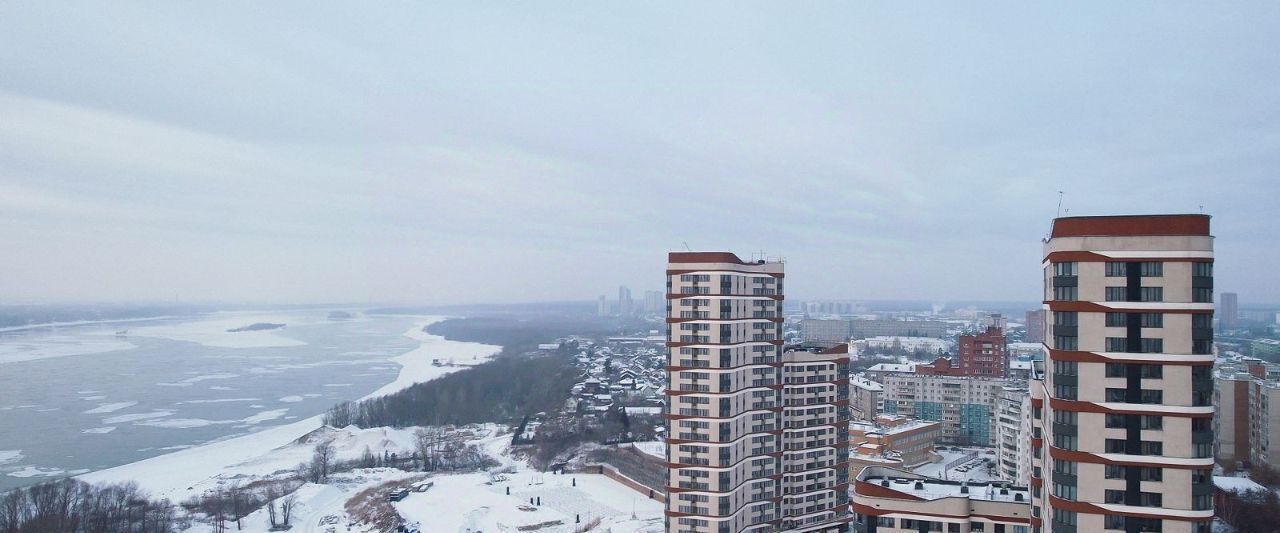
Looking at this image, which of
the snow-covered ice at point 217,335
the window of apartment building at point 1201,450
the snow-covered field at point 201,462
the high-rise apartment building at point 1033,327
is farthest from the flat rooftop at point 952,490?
the snow-covered ice at point 217,335

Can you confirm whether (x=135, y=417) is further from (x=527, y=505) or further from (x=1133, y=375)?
(x=1133, y=375)

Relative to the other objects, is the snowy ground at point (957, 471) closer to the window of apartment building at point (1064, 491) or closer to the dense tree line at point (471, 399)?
the window of apartment building at point (1064, 491)

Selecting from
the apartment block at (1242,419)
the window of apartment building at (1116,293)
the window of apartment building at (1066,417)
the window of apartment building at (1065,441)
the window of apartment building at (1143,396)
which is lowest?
the apartment block at (1242,419)

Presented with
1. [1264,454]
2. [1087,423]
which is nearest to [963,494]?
[1087,423]

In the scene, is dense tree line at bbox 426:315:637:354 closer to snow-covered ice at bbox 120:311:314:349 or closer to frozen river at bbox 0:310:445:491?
frozen river at bbox 0:310:445:491

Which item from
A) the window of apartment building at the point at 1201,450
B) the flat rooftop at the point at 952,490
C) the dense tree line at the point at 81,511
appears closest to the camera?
the window of apartment building at the point at 1201,450

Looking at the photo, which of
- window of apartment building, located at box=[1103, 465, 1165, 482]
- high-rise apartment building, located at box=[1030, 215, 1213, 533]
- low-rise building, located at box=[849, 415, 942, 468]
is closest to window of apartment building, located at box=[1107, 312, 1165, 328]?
high-rise apartment building, located at box=[1030, 215, 1213, 533]

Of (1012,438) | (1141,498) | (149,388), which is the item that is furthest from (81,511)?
(149,388)
